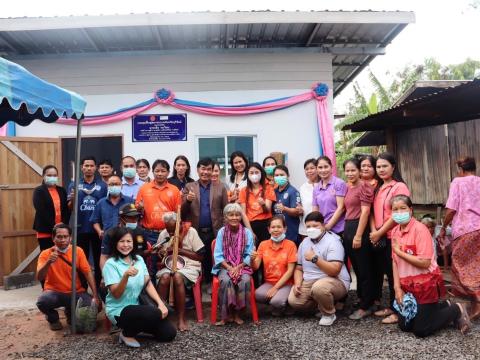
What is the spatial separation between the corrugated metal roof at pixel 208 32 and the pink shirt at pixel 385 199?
3.12 metres

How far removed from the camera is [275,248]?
4.70 meters

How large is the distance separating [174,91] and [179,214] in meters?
3.27

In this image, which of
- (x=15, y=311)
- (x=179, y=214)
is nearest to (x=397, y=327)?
(x=179, y=214)

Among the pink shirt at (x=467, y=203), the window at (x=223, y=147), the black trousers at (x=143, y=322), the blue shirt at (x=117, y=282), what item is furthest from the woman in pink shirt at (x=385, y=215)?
the window at (x=223, y=147)

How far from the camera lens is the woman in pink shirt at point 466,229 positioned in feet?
14.5

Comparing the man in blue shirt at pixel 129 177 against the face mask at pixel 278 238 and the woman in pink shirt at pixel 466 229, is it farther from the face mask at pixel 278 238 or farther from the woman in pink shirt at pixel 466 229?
the woman in pink shirt at pixel 466 229

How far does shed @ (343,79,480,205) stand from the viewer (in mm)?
5629

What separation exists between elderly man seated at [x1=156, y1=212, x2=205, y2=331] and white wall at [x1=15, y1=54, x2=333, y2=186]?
2.66 m

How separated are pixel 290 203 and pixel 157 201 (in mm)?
1556

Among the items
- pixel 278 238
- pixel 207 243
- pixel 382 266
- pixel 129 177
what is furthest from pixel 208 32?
pixel 382 266

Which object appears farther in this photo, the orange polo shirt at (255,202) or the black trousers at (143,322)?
the orange polo shirt at (255,202)

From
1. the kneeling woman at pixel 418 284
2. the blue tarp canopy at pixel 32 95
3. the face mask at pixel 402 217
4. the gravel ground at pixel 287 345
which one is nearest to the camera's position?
the blue tarp canopy at pixel 32 95

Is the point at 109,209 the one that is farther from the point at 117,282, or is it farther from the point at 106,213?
the point at 117,282

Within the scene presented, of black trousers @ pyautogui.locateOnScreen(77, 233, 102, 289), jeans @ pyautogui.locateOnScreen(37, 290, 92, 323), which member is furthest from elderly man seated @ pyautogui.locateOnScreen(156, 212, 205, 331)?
black trousers @ pyautogui.locateOnScreen(77, 233, 102, 289)
